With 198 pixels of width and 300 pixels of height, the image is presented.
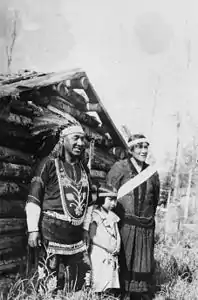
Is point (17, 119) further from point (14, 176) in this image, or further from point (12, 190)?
point (12, 190)

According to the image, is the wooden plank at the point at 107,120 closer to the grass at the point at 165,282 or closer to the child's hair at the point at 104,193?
the child's hair at the point at 104,193

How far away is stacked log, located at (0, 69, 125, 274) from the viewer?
12.7 ft

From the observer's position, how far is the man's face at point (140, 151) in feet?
15.5

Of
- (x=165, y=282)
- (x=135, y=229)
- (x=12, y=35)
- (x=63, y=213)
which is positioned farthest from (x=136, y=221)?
(x=12, y=35)

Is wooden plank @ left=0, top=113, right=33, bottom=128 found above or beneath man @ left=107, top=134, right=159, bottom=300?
above

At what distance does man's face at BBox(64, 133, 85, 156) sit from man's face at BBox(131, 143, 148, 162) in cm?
76

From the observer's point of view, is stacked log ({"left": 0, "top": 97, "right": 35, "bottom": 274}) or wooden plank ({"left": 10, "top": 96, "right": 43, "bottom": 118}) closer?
stacked log ({"left": 0, "top": 97, "right": 35, "bottom": 274})

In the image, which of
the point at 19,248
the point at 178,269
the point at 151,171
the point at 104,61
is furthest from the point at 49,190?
the point at 178,269

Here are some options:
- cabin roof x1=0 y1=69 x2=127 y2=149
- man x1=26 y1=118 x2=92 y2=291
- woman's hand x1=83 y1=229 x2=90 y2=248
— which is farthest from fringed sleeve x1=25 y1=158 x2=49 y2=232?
cabin roof x1=0 y1=69 x2=127 y2=149

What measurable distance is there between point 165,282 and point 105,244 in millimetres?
1661

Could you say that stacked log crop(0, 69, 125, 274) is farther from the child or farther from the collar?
the collar

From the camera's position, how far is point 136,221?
4.68 metres

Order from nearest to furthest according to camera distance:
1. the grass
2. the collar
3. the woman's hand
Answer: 1. the grass
2. the woman's hand
3. the collar

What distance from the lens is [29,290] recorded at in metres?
3.88
